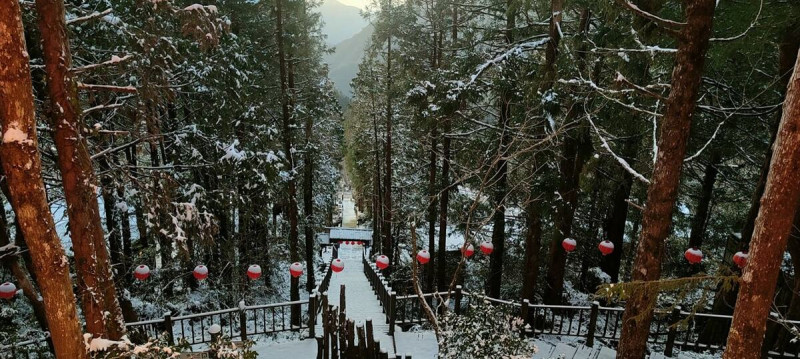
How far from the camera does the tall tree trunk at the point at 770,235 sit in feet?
8.27

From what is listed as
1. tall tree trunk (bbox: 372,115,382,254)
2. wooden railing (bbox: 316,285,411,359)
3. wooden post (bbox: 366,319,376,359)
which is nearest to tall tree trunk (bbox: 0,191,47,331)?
wooden railing (bbox: 316,285,411,359)

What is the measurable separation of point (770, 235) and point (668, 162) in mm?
1415

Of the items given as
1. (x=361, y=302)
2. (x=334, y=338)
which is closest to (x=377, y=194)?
(x=361, y=302)

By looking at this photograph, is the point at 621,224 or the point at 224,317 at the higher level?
the point at 621,224

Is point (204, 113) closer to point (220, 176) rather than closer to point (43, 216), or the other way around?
point (220, 176)

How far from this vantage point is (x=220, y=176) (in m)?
11.2

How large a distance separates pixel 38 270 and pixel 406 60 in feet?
37.9

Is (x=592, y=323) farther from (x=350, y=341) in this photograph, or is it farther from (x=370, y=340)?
(x=350, y=341)

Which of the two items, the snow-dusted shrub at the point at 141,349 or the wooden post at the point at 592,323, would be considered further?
the wooden post at the point at 592,323

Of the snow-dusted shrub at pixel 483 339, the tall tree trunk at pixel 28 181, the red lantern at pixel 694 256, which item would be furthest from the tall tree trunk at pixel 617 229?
the tall tree trunk at pixel 28 181

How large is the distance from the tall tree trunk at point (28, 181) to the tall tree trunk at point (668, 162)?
471 cm

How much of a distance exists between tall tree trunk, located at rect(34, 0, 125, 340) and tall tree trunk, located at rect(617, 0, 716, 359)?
572cm

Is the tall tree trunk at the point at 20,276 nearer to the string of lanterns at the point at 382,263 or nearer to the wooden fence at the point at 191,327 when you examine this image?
the string of lanterns at the point at 382,263

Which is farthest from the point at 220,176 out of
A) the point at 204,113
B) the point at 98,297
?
the point at 98,297
